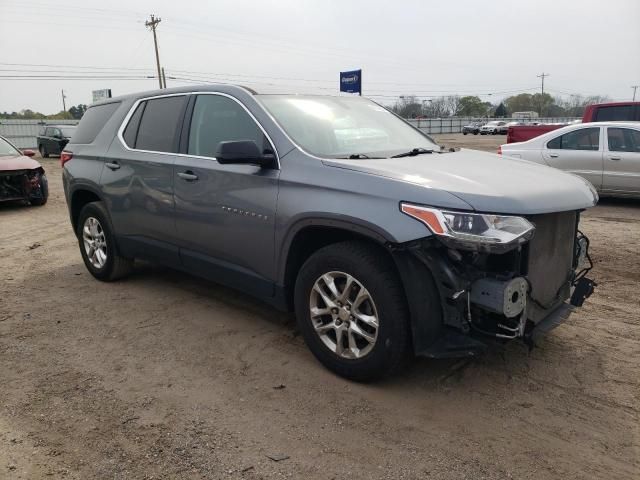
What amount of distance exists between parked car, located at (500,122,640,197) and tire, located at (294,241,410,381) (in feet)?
25.1

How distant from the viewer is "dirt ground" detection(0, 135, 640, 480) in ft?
8.64

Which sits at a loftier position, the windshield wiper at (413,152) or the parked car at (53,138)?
the parked car at (53,138)

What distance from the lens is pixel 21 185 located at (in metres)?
10.5

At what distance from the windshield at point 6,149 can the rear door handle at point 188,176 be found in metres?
8.20

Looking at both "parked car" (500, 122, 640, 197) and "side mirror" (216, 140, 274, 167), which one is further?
"parked car" (500, 122, 640, 197)

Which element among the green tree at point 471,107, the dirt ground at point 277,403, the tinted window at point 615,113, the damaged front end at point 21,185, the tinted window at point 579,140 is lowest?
the dirt ground at point 277,403

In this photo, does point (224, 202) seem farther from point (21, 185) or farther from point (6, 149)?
point (6, 149)

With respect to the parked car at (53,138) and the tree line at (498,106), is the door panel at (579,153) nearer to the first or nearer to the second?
the parked car at (53,138)

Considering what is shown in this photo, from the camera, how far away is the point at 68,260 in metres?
6.71

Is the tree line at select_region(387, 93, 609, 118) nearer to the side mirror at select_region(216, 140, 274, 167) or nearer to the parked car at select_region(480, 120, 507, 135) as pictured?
the parked car at select_region(480, 120, 507, 135)

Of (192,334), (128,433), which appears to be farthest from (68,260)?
(128,433)

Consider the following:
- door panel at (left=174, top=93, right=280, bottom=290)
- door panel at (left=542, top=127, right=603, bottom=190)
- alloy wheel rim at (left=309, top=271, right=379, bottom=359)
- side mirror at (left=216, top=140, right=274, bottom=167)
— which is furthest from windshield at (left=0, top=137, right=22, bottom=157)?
door panel at (left=542, top=127, right=603, bottom=190)

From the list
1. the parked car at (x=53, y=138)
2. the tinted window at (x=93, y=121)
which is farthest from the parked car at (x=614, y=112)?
the parked car at (x=53, y=138)

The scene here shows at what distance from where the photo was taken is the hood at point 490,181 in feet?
9.31
